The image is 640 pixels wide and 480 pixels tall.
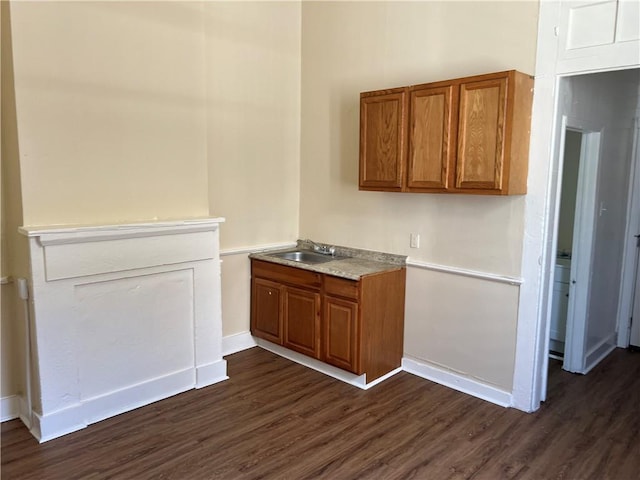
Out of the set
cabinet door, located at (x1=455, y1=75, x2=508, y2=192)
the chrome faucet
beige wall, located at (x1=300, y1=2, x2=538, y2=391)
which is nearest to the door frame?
beige wall, located at (x1=300, y1=2, x2=538, y2=391)

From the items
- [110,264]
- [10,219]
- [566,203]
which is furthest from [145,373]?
[566,203]

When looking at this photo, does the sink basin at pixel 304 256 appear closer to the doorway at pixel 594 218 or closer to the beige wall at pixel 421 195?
the beige wall at pixel 421 195

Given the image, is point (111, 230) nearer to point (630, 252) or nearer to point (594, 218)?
point (594, 218)

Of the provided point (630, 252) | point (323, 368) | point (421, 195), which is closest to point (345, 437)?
point (323, 368)

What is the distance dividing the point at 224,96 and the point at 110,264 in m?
1.80

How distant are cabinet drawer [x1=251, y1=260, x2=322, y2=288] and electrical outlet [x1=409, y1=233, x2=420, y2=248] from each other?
2.58 ft

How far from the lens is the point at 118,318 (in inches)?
123

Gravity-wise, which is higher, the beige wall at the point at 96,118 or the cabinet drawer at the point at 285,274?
the beige wall at the point at 96,118

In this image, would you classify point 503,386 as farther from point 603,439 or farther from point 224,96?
point 224,96

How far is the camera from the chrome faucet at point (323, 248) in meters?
4.39

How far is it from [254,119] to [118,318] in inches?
83.6

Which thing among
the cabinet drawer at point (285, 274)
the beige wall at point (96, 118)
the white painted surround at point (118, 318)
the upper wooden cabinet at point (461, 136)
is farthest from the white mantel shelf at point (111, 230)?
the upper wooden cabinet at point (461, 136)

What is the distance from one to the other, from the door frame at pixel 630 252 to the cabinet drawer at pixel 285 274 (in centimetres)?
293

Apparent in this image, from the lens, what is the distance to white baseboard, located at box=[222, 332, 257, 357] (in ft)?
13.9
